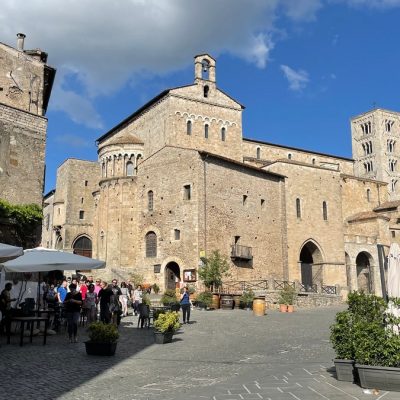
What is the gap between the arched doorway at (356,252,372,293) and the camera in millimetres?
42812

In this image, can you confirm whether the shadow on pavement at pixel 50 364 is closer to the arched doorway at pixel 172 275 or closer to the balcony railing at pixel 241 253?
the balcony railing at pixel 241 253

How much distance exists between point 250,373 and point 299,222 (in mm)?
29664

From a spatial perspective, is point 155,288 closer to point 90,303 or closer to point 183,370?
point 90,303

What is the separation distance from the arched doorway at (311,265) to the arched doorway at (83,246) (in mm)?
20938

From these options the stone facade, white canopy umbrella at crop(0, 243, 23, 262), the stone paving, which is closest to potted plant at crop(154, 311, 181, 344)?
the stone paving

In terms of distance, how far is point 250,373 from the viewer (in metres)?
8.70

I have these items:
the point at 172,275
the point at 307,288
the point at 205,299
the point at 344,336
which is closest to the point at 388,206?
the point at 307,288

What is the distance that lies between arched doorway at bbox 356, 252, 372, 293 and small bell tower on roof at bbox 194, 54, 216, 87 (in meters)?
21.0

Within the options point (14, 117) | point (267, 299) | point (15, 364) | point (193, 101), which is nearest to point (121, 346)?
point (15, 364)

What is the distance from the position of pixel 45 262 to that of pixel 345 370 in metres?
8.48

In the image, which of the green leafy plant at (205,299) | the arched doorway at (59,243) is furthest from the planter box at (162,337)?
the arched doorway at (59,243)

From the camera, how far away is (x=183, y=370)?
9211 mm

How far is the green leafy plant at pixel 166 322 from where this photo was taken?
12789mm

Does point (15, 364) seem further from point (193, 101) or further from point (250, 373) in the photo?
point (193, 101)
